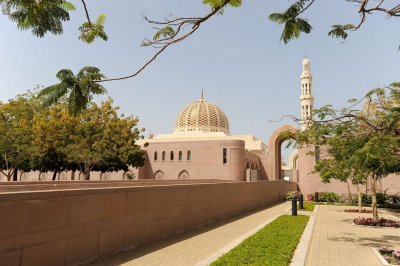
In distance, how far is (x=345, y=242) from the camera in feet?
38.1

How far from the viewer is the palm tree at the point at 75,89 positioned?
127 inches

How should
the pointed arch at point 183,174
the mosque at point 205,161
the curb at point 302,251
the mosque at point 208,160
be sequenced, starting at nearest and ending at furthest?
1. the curb at point 302,251
2. the mosque at point 205,161
3. the mosque at point 208,160
4. the pointed arch at point 183,174

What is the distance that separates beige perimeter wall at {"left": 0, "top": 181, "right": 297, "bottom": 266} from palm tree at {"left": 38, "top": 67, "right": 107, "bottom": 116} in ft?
11.4

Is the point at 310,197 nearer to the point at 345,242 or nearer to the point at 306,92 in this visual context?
the point at 345,242

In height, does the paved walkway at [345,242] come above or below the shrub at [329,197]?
below

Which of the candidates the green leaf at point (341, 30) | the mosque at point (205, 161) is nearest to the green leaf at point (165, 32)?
the green leaf at point (341, 30)

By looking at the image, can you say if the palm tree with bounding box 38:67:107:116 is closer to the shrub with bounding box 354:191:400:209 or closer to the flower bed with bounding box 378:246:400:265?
the flower bed with bounding box 378:246:400:265

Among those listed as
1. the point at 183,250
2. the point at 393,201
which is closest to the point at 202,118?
the point at 393,201

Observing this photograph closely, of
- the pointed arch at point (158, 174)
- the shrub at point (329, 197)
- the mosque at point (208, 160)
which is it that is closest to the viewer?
the shrub at point (329, 197)

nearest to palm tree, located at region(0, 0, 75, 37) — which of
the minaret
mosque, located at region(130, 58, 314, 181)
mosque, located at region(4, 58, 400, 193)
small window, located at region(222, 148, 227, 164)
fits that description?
mosque, located at region(4, 58, 400, 193)

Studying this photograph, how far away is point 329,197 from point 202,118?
4527 centimetres

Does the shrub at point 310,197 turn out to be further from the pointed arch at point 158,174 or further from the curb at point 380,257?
the pointed arch at point 158,174

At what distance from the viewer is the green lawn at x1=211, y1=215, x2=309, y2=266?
805cm

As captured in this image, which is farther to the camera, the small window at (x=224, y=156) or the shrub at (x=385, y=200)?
the small window at (x=224, y=156)
